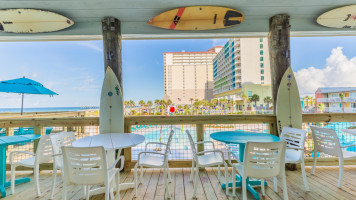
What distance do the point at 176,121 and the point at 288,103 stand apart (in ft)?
6.55

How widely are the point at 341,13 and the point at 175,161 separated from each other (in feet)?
12.1

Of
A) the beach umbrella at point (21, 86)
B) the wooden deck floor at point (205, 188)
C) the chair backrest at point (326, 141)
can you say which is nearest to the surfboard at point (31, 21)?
the beach umbrella at point (21, 86)

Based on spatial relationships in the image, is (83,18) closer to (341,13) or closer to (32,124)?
(32,124)

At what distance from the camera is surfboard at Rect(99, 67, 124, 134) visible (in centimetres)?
279

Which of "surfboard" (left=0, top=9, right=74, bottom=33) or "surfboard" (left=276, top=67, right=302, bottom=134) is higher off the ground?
"surfboard" (left=0, top=9, right=74, bottom=33)

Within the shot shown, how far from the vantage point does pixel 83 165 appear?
1455 mm

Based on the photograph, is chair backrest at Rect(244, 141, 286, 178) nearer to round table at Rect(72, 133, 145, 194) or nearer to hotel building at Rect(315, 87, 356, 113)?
round table at Rect(72, 133, 145, 194)

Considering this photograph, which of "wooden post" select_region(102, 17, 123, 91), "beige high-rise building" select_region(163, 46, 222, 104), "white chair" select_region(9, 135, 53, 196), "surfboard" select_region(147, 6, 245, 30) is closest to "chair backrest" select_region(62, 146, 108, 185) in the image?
"white chair" select_region(9, 135, 53, 196)

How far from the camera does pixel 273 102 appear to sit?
307 centimetres

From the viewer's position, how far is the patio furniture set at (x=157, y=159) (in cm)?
147

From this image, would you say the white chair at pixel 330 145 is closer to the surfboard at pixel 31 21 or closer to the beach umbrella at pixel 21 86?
the surfboard at pixel 31 21

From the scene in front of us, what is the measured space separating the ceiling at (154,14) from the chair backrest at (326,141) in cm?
195

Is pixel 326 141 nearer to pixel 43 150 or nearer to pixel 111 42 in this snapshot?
pixel 111 42

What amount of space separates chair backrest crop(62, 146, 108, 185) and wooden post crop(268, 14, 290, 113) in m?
2.93
